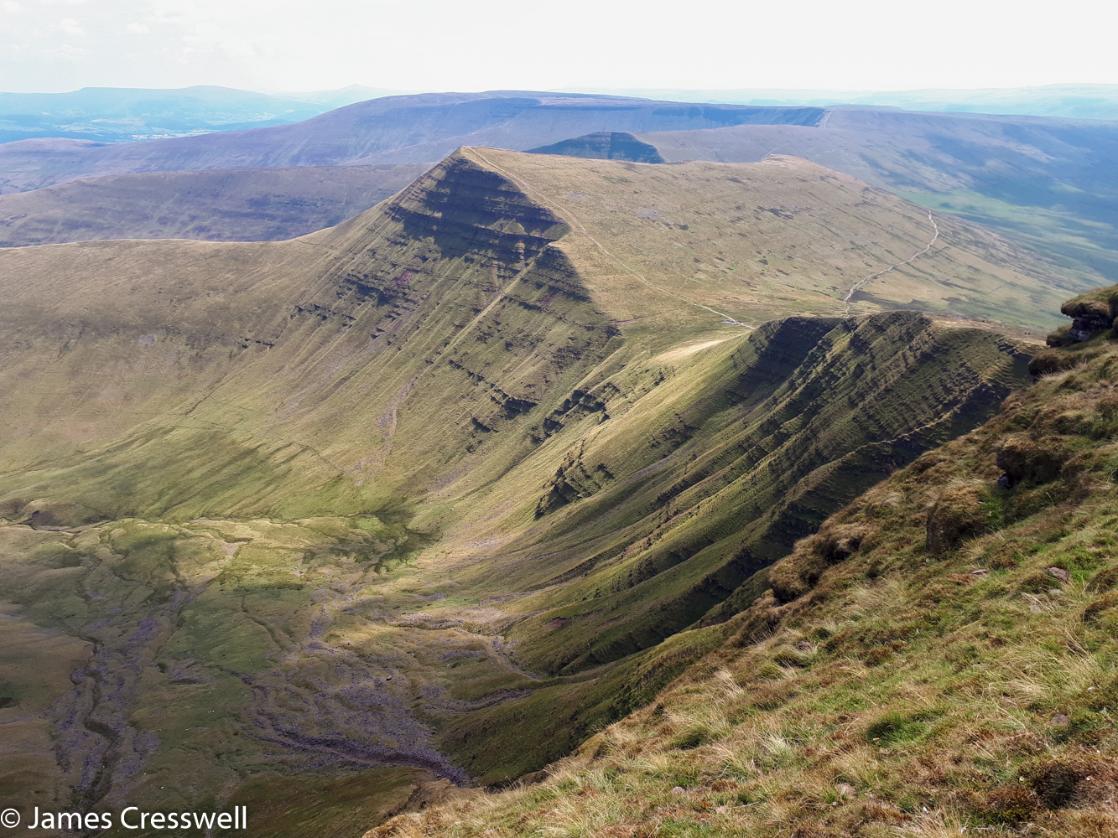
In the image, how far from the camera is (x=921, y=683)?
25703 mm

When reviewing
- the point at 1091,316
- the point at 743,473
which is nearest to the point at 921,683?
the point at 1091,316

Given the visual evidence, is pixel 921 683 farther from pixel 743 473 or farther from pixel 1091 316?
pixel 743 473

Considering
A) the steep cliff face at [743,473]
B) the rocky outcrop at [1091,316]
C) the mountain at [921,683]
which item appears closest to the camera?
the mountain at [921,683]

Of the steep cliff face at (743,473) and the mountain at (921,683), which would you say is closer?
the mountain at (921,683)

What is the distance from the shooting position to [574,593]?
141000 mm

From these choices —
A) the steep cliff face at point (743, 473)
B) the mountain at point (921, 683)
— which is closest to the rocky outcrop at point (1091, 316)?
the mountain at point (921, 683)

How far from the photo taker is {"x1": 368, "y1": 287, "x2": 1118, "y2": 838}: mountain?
1820 cm

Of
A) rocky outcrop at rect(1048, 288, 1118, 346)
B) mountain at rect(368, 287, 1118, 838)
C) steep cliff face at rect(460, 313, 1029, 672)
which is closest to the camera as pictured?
mountain at rect(368, 287, 1118, 838)

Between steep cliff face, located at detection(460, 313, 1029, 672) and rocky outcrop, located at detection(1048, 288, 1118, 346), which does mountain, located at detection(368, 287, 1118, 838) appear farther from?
steep cliff face, located at detection(460, 313, 1029, 672)

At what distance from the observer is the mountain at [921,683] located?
18203 millimetres

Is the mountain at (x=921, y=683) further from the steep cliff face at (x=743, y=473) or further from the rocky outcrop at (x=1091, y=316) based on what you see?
the steep cliff face at (x=743, y=473)

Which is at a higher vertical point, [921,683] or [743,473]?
[921,683]

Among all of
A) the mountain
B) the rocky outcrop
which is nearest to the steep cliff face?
the rocky outcrop

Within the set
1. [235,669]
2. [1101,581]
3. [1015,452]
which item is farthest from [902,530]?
[235,669]
